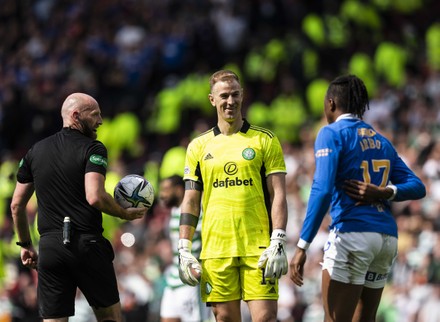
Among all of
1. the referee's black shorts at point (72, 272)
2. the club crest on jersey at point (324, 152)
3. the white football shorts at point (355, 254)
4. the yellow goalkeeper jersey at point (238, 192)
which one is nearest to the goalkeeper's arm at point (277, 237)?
the yellow goalkeeper jersey at point (238, 192)

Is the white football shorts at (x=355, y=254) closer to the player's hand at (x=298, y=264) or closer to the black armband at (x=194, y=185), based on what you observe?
the player's hand at (x=298, y=264)

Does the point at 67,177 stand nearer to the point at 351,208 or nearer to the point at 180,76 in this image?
the point at 351,208

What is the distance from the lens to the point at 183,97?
2255 centimetres

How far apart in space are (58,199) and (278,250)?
187cm

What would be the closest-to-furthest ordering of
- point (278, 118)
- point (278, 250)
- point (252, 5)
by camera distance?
point (278, 250) < point (278, 118) < point (252, 5)

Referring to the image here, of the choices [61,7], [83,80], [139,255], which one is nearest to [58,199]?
[139,255]

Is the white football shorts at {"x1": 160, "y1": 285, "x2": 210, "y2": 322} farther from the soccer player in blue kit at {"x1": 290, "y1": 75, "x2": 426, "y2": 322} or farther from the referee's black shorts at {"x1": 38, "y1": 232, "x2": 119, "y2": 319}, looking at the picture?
the soccer player in blue kit at {"x1": 290, "y1": 75, "x2": 426, "y2": 322}

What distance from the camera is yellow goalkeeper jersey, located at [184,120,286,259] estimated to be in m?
8.81

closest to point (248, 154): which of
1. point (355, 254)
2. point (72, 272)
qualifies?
point (355, 254)

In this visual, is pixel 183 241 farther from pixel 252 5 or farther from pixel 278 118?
pixel 252 5

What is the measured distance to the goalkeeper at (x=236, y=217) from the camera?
875cm

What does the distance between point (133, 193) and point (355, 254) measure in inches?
78.1

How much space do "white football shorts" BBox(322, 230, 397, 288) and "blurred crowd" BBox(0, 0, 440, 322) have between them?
25.6 feet

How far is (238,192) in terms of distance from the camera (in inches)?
348
